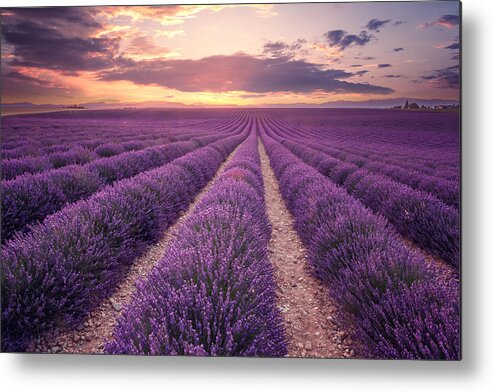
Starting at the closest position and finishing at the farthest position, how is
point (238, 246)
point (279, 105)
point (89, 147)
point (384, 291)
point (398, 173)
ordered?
point (384, 291)
point (238, 246)
point (279, 105)
point (398, 173)
point (89, 147)

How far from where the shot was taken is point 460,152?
2543 millimetres

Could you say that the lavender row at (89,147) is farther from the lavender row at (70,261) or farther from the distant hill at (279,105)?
the lavender row at (70,261)

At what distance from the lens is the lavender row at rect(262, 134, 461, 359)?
1906mm

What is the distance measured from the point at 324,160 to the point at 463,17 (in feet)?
6.41

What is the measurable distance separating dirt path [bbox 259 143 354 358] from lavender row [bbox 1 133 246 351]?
1.34 meters

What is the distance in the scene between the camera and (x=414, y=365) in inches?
94.7

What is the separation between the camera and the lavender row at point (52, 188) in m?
2.77

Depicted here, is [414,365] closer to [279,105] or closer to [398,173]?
[398,173]

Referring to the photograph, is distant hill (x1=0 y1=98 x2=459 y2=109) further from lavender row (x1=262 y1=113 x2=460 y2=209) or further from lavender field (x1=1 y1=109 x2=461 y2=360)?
lavender row (x1=262 y1=113 x2=460 y2=209)

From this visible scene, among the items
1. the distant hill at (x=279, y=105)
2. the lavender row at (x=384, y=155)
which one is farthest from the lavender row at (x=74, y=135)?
the lavender row at (x=384, y=155)

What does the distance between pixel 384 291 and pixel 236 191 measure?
74.5 inches

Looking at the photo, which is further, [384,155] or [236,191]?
[236,191]

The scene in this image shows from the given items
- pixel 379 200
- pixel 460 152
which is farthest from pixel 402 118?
pixel 379 200

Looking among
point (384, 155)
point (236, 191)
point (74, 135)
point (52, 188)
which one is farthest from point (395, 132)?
point (52, 188)
